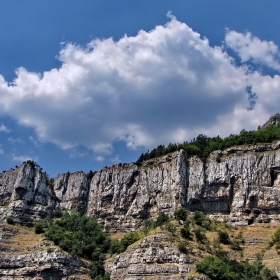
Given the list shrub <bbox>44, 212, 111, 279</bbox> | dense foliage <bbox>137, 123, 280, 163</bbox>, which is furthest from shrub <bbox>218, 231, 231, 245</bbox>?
dense foliage <bbox>137, 123, 280, 163</bbox>

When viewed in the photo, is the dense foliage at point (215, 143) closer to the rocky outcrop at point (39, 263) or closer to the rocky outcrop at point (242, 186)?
the rocky outcrop at point (242, 186)

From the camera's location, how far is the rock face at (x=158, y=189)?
97.4 meters

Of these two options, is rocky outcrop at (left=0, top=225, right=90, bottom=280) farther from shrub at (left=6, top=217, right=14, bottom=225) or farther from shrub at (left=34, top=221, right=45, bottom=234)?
shrub at (left=6, top=217, right=14, bottom=225)

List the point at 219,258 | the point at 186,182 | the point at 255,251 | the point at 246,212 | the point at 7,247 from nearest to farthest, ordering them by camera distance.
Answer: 1. the point at 219,258
2. the point at 255,251
3. the point at 7,247
4. the point at 246,212
5. the point at 186,182

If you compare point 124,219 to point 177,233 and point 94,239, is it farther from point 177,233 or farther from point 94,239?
point 177,233

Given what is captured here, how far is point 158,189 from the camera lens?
107812 millimetres

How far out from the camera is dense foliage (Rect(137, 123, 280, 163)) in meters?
109

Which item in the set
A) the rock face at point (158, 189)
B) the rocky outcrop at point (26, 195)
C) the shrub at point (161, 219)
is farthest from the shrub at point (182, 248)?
the rocky outcrop at point (26, 195)

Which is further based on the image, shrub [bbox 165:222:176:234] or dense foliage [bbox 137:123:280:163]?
dense foliage [bbox 137:123:280:163]

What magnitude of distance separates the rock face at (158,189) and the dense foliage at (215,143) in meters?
4.56

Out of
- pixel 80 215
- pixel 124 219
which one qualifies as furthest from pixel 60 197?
pixel 124 219

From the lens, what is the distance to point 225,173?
334 ft

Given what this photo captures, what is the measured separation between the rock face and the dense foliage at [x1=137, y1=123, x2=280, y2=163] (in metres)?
4.56

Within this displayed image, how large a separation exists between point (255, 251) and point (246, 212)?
1455 cm
